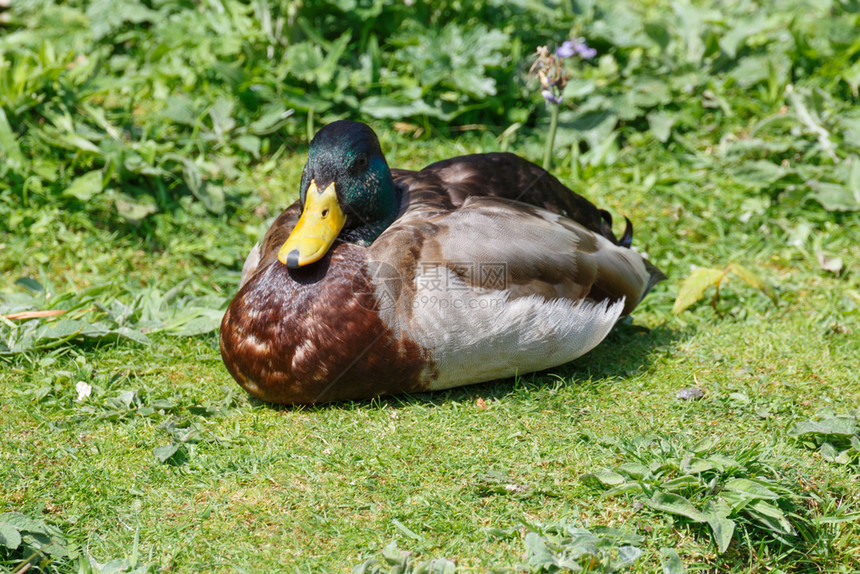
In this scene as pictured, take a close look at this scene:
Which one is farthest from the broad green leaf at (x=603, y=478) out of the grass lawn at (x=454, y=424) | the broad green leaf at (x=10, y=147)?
the broad green leaf at (x=10, y=147)

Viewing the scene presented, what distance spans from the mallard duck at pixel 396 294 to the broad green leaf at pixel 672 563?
1081mm

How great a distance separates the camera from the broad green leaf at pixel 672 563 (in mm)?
2619

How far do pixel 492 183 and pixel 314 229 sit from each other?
0.98m

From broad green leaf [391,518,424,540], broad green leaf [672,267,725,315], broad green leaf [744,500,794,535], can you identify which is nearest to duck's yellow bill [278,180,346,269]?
broad green leaf [391,518,424,540]

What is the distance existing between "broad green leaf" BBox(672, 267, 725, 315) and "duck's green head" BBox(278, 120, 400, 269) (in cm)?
173

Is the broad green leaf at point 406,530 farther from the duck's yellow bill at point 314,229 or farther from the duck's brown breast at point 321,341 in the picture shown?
the duck's yellow bill at point 314,229

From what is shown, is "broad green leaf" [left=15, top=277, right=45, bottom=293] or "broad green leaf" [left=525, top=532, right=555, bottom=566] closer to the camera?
"broad green leaf" [left=525, top=532, right=555, bottom=566]

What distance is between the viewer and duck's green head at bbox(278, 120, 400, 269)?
3414 millimetres

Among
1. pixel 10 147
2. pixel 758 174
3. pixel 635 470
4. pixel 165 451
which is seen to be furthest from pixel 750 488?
pixel 10 147

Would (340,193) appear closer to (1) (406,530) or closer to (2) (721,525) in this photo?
(1) (406,530)

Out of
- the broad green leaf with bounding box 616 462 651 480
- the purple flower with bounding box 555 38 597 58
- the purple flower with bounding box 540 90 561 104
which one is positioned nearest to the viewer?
the broad green leaf with bounding box 616 462 651 480

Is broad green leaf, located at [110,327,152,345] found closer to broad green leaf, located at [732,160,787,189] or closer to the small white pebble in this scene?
the small white pebble

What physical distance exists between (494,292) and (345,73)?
2.89 m

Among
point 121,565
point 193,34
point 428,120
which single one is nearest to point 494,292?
point 121,565
